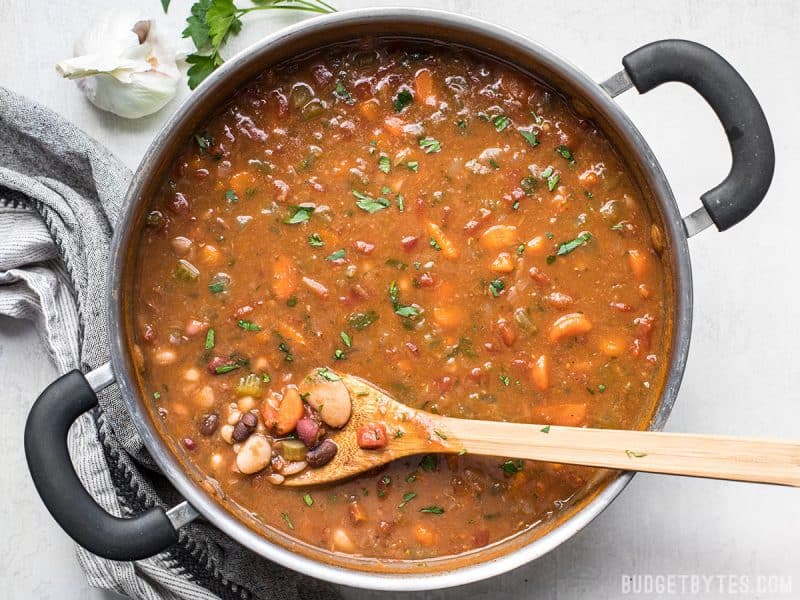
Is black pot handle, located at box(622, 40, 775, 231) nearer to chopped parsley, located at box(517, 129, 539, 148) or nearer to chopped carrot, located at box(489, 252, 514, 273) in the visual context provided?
chopped parsley, located at box(517, 129, 539, 148)

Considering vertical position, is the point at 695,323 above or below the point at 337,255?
below

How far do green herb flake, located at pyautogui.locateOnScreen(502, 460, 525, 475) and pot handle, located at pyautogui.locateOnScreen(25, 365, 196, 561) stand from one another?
3.50 feet

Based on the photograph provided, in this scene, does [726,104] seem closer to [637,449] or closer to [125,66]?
[637,449]

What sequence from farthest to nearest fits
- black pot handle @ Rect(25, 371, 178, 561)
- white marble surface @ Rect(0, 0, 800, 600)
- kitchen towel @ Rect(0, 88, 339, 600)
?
1. white marble surface @ Rect(0, 0, 800, 600)
2. kitchen towel @ Rect(0, 88, 339, 600)
3. black pot handle @ Rect(25, 371, 178, 561)

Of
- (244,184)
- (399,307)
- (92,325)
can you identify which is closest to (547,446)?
(399,307)

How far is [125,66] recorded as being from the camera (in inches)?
120

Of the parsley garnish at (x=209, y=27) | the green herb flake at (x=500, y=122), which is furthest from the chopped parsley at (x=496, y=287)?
the parsley garnish at (x=209, y=27)

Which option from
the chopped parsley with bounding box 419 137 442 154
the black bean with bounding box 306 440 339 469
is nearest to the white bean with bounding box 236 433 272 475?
the black bean with bounding box 306 440 339 469

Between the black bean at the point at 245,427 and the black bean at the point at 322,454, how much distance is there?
199 millimetres

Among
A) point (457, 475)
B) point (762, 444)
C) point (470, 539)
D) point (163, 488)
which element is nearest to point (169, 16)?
point (163, 488)

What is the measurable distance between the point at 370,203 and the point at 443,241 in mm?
262

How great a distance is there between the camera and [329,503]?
2.89 m

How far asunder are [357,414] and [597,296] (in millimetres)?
856

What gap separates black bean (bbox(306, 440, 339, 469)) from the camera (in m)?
2.81
